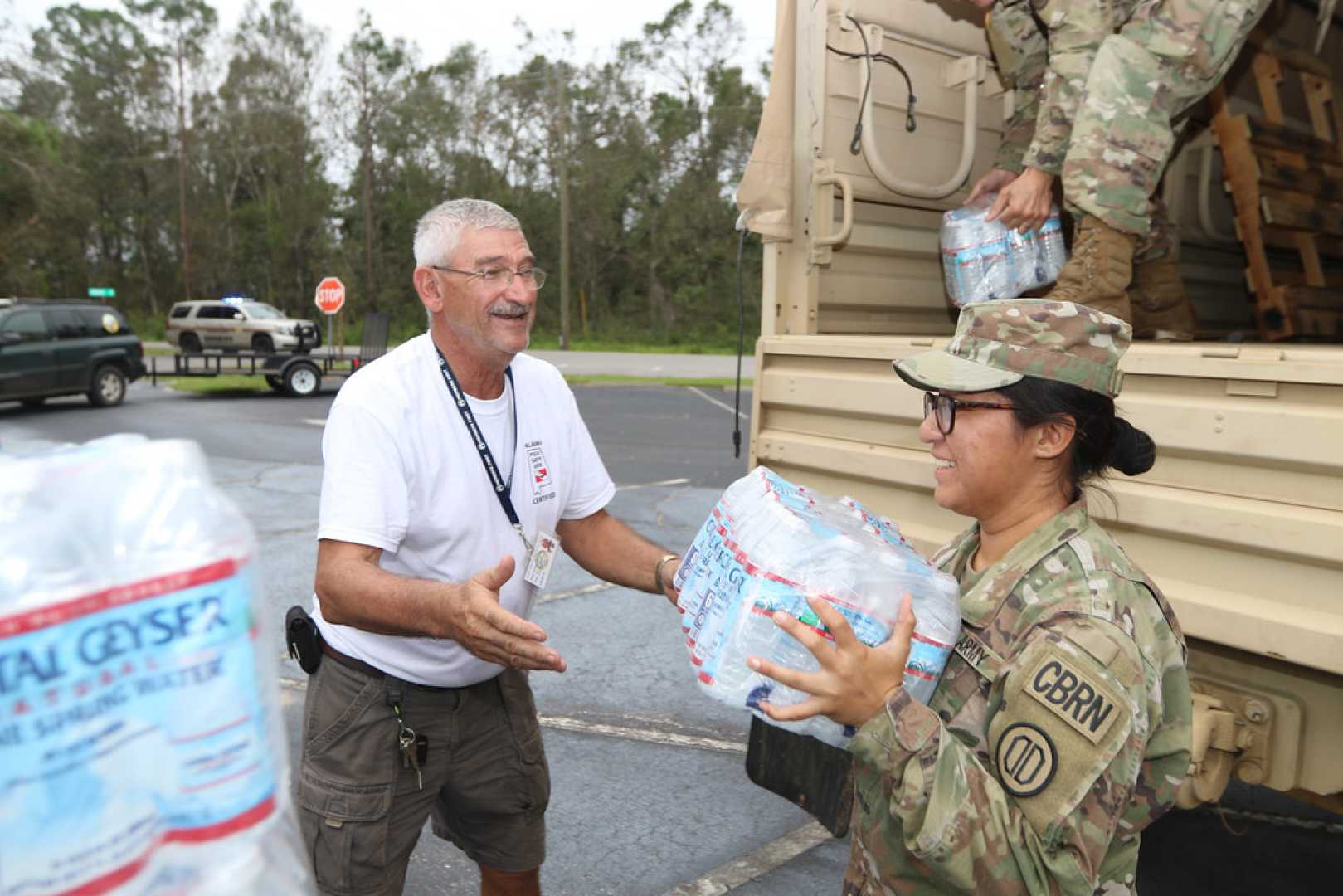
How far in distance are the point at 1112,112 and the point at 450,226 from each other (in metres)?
1.73

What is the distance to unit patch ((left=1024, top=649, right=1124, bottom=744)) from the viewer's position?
129cm

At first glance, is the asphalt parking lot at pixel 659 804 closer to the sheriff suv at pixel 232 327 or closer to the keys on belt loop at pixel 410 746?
the keys on belt loop at pixel 410 746

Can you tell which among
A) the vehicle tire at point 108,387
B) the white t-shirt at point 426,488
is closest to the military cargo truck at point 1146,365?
the white t-shirt at point 426,488

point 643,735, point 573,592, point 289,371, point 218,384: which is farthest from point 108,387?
point 643,735

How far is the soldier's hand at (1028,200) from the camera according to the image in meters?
2.90

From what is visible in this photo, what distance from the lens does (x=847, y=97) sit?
3.31m

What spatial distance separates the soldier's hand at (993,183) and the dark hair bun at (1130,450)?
1820 mm

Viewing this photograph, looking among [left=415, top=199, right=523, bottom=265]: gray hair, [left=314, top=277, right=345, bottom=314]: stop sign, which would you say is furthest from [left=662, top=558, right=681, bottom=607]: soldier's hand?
[left=314, top=277, right=345, bottom=314]: stop sign

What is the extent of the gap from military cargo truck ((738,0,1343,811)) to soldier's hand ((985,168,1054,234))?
472 mm

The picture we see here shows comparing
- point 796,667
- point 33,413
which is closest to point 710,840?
point 796,667

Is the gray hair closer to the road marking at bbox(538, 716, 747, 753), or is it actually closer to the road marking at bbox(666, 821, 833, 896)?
the road marking at bbox(666, 821, 833, 896)

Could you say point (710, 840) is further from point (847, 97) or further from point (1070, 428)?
point (847, 97)

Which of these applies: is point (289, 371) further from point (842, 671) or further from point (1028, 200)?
point (842, 671)

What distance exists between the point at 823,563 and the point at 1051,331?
487 mm
